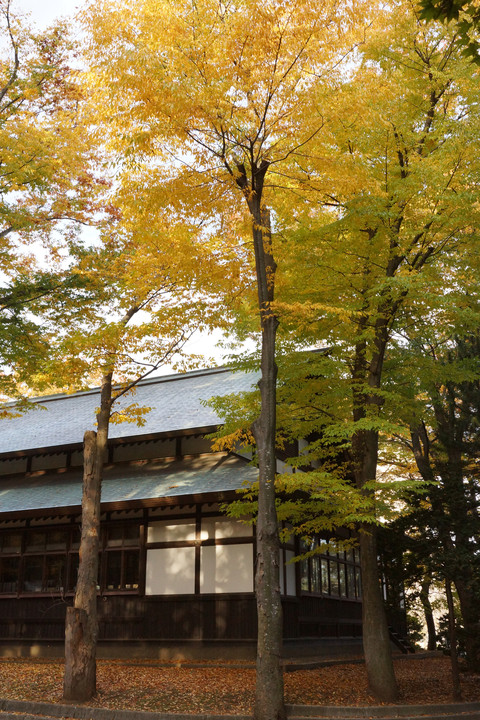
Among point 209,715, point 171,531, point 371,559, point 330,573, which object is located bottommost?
point 209,715

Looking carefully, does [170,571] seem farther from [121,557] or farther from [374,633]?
[374,633]

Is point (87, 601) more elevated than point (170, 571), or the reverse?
point (170, 571)

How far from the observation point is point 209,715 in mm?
9055

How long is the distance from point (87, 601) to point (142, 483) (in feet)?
19.3

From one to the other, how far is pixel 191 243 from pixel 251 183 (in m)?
1.78

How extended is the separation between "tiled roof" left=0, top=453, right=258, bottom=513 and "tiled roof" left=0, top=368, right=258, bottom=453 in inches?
42.2

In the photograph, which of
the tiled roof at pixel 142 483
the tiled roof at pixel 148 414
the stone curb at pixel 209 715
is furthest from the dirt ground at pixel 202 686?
the tiled roof at pixel 148 414

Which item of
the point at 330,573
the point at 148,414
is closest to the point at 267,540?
the point at 148,414

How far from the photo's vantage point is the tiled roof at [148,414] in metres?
18.0

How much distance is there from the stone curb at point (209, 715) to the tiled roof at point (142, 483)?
533 centimetres

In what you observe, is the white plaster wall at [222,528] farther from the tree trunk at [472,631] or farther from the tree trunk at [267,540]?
the tree trunk at [267,540]

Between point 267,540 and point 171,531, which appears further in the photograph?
point 171,531

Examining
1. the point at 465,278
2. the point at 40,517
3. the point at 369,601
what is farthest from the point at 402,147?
the point at 40,517

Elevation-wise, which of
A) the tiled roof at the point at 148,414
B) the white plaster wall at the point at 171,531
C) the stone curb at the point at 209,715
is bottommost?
the stone curb at the point at 209,715
